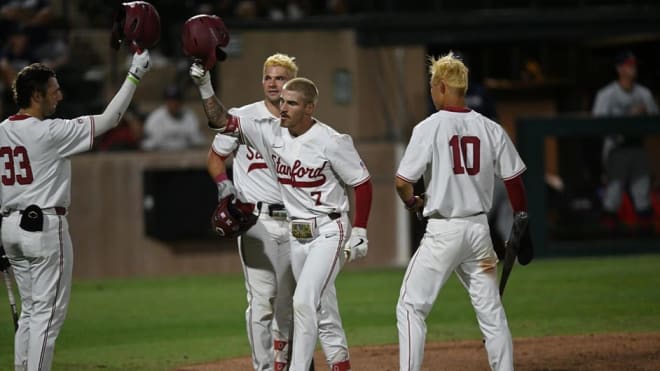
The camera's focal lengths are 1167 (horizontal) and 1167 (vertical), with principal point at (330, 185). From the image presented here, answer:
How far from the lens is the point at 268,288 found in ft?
24.6

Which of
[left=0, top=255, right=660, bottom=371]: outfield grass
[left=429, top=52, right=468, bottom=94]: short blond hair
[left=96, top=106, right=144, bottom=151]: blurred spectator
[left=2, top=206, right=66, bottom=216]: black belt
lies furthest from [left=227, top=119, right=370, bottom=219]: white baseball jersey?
[left=96, top=106, right=144, bottom=151]: blurred spectator

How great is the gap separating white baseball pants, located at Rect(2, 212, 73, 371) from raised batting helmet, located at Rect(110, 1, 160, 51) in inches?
47.6

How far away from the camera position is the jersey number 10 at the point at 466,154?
6.87m

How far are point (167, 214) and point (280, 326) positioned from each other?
26.9ft

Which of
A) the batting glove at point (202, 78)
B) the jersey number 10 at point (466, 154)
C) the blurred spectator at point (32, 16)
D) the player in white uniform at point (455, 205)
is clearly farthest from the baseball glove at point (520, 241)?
the blurred spectator at point (32, 16)

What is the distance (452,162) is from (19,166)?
260cm

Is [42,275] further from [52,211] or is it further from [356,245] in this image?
[356,245]

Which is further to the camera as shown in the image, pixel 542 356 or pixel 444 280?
pixel 542 356

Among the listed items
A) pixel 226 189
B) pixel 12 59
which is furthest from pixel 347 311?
pixel 12 59

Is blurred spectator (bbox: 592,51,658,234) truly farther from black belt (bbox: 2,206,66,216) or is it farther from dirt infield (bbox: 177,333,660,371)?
black belt (bbox: 2,206,66,216)

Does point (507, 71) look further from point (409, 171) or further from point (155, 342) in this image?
point (409, 171)

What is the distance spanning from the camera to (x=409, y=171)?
688cm

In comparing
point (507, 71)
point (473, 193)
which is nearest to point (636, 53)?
point (507, 71)

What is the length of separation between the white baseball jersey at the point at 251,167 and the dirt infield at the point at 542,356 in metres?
1.47
